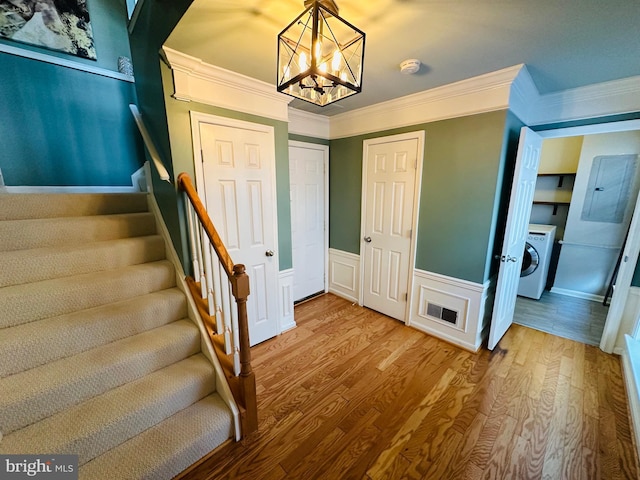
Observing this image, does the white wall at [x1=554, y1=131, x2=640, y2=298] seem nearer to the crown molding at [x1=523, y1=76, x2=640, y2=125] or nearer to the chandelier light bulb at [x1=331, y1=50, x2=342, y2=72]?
the crown molding at [x1=523, y1=76, x2=640, y2=125]

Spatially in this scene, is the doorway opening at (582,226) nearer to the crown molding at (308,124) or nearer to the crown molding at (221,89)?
the crown molding at (308,124)

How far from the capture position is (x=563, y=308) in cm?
305

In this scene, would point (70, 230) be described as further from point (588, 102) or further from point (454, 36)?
point (588, 102)

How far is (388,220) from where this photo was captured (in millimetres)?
2750

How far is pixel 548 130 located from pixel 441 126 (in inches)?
40.5

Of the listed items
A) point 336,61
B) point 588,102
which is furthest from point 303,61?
point 588,102

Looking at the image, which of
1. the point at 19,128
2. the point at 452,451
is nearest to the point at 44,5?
the point at 19,128

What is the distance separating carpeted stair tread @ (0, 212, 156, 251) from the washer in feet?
14.0

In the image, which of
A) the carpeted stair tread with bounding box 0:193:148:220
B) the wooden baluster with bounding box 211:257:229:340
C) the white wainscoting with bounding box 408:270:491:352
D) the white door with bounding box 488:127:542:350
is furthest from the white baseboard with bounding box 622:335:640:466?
the carpeted stair tread with bounding box 0:193:148:220

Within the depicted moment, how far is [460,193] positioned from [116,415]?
275 cm

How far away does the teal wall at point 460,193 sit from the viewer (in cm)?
202

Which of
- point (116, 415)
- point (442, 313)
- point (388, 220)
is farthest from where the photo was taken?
point (388, 220)

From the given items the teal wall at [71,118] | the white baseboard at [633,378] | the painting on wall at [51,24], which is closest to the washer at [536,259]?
the white baseboard at [633,378]

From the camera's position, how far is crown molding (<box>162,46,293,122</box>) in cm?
163
